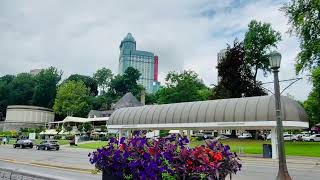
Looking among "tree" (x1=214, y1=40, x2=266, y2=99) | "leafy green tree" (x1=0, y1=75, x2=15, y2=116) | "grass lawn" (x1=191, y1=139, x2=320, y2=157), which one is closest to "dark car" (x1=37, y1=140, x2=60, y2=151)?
"grass lawn" (x1=191, y1=139, x2=320, y2=157)

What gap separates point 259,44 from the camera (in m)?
71.6

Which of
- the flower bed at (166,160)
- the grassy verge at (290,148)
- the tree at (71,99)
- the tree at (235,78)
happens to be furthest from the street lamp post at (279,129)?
the tree at (71,99)

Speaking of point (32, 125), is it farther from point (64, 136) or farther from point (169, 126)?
point (169, 126)

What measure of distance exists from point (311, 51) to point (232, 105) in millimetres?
13084

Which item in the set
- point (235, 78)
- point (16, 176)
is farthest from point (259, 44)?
point (16, 176)

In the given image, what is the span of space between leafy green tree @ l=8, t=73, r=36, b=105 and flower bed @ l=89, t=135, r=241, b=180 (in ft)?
443

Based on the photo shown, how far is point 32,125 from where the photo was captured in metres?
121

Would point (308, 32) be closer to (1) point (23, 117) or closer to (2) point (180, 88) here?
(2) point (180, 88)

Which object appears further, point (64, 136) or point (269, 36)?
point (64, 136)

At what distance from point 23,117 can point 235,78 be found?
78.7 metres

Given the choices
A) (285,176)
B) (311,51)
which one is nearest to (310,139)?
(311,51)

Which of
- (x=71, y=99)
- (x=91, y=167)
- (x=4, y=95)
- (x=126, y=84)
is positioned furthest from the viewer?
(x=4, y=95)

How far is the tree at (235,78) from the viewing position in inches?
2466

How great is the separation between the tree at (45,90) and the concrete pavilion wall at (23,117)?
9622 mm
